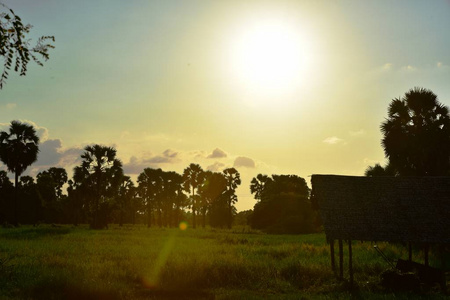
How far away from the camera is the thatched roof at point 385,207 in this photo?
1620cm

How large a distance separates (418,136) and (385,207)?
989cm

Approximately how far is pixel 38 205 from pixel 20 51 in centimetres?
6859

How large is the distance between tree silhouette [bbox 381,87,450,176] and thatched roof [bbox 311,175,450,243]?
18.9 feet

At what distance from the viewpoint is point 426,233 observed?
16.3 m

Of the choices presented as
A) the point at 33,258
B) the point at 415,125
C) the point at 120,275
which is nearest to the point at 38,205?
the point at 33,258

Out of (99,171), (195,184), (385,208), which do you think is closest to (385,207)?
(385,208)

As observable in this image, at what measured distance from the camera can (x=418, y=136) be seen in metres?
25.1

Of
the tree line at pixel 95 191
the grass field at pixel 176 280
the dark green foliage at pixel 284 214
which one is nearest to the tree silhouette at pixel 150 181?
the tree line at pixel 95 191

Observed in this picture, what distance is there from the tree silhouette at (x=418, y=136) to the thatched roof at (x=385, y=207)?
5771mm

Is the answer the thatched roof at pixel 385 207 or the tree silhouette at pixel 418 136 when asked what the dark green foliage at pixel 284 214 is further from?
the thatched roof at pixel 385 207

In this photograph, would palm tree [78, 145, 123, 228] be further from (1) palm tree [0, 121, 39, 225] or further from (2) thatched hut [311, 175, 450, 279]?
(2) thatched hut [311, 175, 450, 279]

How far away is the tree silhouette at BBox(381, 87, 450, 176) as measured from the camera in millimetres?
24203

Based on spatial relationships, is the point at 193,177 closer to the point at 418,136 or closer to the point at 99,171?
the point at 99,171

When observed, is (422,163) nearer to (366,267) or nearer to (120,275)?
(366,267)
